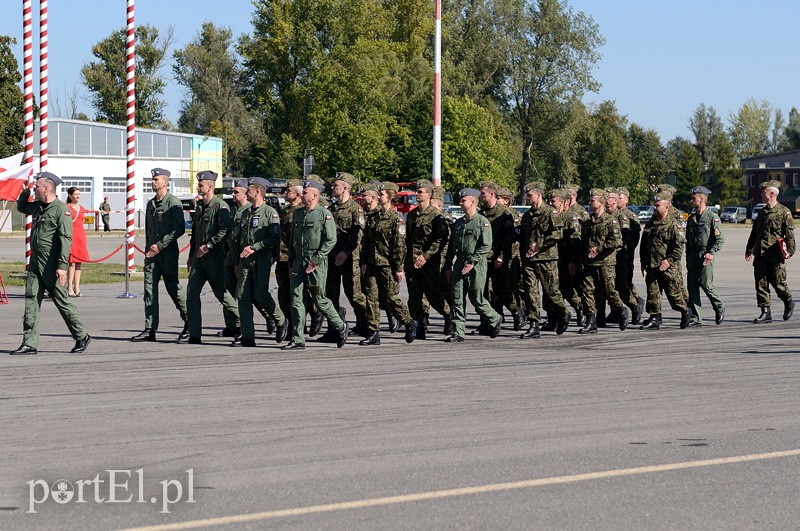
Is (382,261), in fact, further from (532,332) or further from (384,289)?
(532,332)

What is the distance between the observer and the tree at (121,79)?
92325 mm

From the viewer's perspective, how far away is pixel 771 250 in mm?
16938

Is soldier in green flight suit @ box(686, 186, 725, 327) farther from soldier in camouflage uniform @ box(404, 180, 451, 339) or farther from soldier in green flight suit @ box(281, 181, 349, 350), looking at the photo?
soldier in green flight suit @ box(281, 181, 349, 350)

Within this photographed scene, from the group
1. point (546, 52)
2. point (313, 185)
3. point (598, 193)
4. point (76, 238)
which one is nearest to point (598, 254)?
point (598, 193)

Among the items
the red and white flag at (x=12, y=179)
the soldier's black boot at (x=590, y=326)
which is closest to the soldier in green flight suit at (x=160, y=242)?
the soldier's black boot at (x=590, y=326)

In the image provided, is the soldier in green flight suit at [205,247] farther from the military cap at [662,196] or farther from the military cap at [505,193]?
the military cap at [662,196]

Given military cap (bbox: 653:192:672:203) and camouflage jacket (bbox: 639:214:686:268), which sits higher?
military cap (bbox: 653:192:672:203)

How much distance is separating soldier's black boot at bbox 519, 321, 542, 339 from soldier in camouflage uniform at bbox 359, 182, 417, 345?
54.9 inches

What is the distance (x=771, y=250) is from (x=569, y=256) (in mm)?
3017

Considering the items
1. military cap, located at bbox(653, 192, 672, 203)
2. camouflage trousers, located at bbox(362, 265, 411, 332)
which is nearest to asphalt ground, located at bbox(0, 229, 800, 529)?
camouflage trousers, located at bbox(362, 265, 411, 332)

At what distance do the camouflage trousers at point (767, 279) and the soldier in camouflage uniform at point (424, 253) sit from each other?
477 cm

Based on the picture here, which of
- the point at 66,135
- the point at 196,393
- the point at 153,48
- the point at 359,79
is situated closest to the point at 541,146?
the point at 359,79

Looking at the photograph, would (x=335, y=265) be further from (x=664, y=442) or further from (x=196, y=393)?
(x=664, y=442)

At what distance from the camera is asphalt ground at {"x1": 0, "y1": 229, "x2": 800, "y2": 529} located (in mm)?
6215
